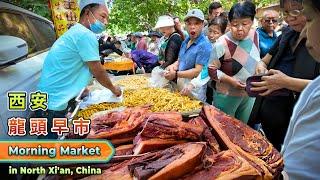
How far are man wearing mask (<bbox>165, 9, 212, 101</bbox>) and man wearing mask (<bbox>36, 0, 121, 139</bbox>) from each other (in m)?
1.01

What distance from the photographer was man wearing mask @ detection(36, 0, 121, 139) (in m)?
2.77

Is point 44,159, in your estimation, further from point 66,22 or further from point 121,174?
point 66,22

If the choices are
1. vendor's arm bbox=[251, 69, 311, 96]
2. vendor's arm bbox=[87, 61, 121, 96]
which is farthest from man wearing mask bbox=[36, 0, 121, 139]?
vendor's arm bbox=[251, 69, 311, 96]

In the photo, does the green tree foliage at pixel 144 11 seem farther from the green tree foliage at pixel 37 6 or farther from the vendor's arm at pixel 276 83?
the vendor's arm at pixel 276 83

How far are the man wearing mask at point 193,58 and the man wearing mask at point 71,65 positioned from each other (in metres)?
1.01

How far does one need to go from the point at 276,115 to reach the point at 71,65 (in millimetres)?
1700

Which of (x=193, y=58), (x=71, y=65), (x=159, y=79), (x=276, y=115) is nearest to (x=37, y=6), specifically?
(x=159, y=79)

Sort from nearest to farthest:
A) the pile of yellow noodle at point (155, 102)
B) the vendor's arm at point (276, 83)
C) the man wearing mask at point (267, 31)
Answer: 1. the vendor's arm at point (276, 83)
2. the pile of yellow noodle at point (155, 102)
3. the man wearing mask at point (267, 31)

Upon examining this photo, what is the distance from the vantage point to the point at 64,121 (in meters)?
1.67

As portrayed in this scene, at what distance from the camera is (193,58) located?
3.72m

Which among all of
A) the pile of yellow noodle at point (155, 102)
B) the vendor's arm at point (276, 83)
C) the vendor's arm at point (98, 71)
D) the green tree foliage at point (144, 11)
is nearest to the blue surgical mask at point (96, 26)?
the vendor's arm at point (98, 71)

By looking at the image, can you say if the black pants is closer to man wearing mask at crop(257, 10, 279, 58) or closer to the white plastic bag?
the white plastic bag

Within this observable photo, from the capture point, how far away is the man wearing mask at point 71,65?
9.07 feet

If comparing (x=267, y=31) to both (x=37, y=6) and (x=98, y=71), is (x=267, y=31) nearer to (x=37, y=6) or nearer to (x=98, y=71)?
(x=98, y=71)
